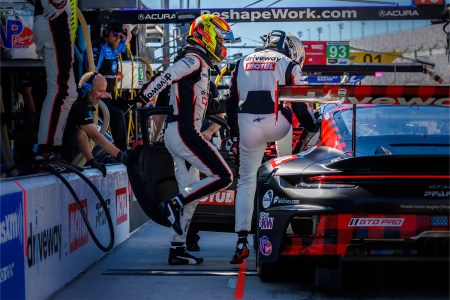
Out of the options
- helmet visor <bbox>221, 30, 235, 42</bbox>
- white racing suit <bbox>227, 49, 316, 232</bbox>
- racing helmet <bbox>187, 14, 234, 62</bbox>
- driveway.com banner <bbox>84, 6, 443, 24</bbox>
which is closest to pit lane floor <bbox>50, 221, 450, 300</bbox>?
white racing suit <bbox>227, 49, 316, 232</bbox>

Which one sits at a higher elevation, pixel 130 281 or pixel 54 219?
pixel 54 219

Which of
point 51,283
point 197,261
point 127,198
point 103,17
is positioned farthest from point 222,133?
point 51,283

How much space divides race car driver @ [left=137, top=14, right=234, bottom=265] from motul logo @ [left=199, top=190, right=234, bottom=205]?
0.28 metres

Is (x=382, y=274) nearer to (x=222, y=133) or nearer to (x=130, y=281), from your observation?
(x=130, y=281)

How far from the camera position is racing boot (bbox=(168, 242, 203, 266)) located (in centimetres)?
780

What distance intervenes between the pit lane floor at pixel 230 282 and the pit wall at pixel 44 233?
0.16 meters

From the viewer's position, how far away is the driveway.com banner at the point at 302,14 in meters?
13.7

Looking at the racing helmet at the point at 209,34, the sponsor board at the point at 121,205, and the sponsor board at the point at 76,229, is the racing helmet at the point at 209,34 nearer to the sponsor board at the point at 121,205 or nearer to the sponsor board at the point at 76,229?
the sponsor board at the point at 76,229

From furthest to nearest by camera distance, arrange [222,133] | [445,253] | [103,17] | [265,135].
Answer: [222,133] < [103,17] < [265,135] < [445,253]

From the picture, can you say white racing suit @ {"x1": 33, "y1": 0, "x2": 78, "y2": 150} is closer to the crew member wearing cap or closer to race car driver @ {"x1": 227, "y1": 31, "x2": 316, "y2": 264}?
race car driver @ {"x1": 227, "y1": 31, "x2": 316, "y2": 264}

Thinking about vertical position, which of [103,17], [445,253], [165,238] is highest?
[103,17]

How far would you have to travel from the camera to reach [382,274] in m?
6.94

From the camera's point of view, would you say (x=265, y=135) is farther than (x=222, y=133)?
No

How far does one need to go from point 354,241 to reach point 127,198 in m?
4.84
